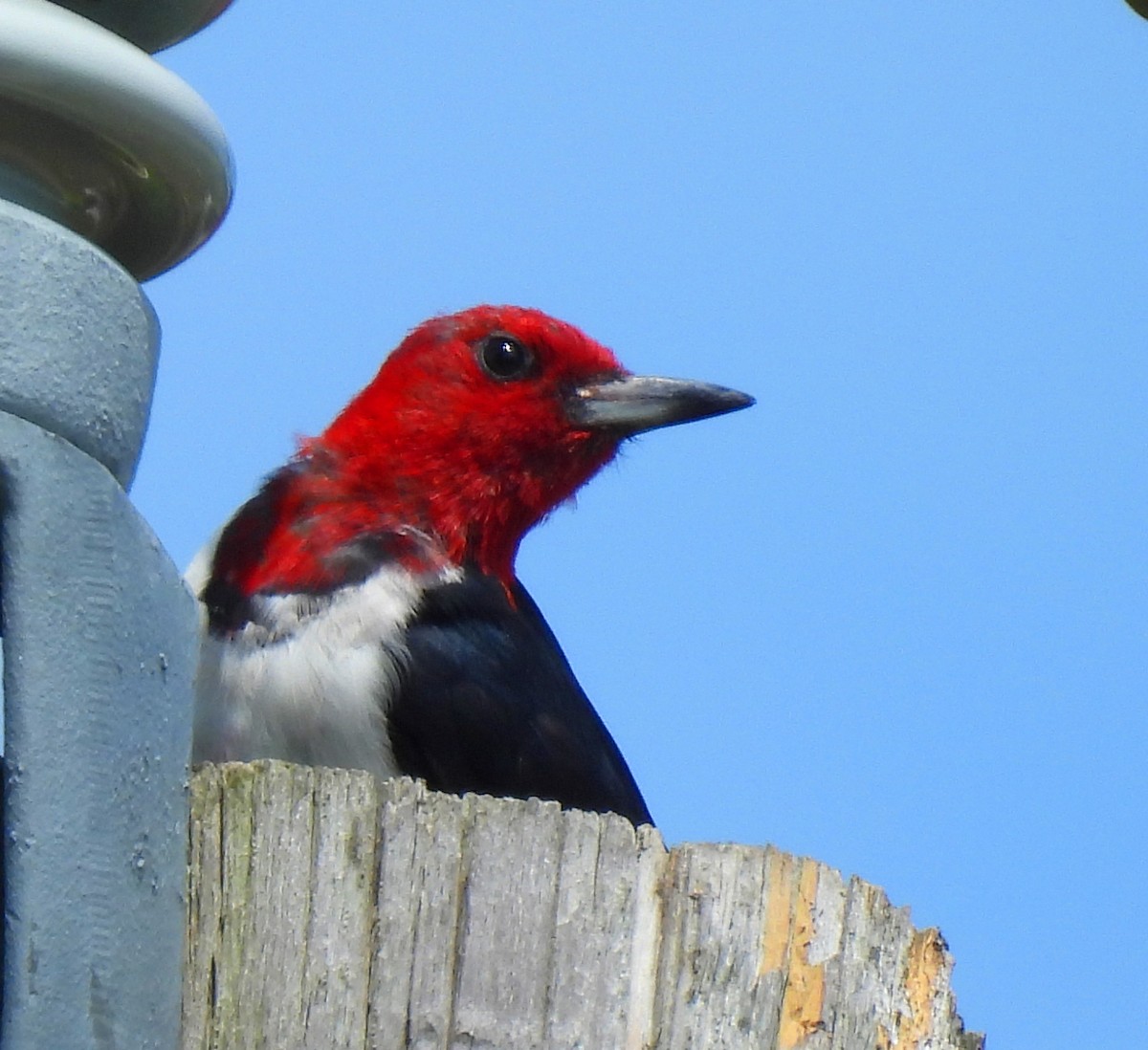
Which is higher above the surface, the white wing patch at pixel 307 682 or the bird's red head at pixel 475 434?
the bird's red head at pixel 475 434

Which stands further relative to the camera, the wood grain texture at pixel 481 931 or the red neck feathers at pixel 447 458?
the red neck feathers at pixel 447 458

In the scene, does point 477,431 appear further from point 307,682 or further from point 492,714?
point 307,682

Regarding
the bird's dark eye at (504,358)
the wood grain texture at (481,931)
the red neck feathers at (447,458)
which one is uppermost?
the bird's dark eye at (504,358)

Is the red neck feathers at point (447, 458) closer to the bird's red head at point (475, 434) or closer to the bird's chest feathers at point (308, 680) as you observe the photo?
the bird's red head at point (475, 434)

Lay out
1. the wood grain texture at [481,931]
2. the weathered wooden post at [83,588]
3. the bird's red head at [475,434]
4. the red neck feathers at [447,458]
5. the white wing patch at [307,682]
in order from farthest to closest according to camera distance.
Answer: the bird's red head at [475,434], the red neck feathers at [447,458], the white wing patch at [307,682], the wood grain texture at [481,931], the weathered wooden post at [83,588]

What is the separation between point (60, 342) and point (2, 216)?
14 cm

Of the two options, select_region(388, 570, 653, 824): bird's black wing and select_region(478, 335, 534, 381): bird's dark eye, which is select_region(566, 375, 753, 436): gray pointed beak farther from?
select_region(388, 570, 653, 824): bird's black wing

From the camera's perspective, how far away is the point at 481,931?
196cm

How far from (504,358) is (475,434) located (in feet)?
0.92

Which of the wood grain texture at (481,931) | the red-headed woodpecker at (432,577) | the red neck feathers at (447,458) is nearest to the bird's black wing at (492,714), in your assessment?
the red-headed woodpecker at (432,577)

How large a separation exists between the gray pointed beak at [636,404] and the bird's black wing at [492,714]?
1.92 ft

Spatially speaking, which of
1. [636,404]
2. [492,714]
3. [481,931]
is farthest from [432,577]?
[481,931]

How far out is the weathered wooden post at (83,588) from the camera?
5.89 feet

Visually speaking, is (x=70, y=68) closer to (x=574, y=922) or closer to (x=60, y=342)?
(x=60, y=342)
